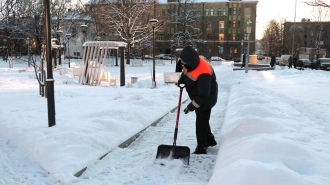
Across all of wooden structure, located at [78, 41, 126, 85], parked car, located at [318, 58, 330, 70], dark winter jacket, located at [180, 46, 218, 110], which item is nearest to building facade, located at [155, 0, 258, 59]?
parked car, located at [318, 58, 330, 70]

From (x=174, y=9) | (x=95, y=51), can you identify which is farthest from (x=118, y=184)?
(x=174, y=9)

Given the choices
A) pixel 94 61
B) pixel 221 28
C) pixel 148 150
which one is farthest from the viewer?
pixel 221 28

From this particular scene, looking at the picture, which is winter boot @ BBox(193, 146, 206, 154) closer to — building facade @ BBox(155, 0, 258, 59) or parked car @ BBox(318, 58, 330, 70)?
parked car @ BBox(318, 58, 330, 70)

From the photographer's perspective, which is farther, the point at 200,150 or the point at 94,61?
the point at 94,61

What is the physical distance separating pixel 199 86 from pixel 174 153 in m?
1.06

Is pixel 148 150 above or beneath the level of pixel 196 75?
beneath

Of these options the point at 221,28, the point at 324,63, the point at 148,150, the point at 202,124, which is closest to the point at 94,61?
the point at 148,150

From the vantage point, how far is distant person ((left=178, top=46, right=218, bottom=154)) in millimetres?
4664

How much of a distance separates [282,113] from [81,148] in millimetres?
4652

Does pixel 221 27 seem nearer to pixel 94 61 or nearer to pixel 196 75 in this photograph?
pixel 94 61

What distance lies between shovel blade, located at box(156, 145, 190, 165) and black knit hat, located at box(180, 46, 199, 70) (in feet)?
3.97

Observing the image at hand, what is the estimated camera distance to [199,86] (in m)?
4.67

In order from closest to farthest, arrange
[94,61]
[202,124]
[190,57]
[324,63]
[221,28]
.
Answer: [190,57] → [202,124] → [94,61] → [324,63] → [221,28]

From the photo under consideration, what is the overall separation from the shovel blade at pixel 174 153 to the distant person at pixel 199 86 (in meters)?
0.51
